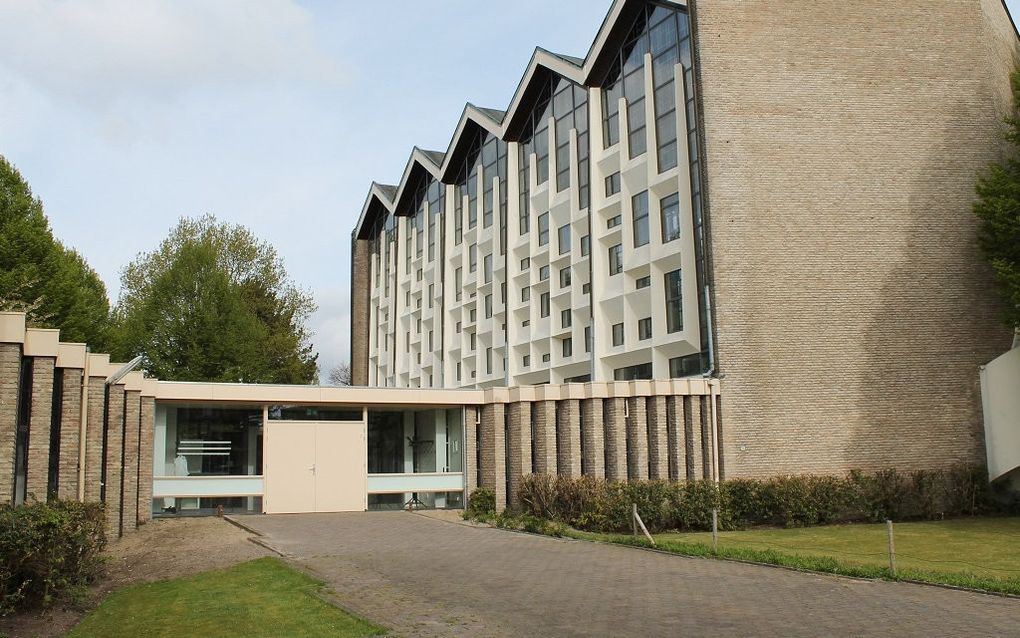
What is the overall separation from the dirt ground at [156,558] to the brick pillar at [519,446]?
7.71 metres

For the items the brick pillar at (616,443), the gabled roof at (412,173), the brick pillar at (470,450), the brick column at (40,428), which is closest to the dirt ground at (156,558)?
the brick column at (40,428)

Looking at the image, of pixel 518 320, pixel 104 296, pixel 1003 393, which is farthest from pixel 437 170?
pixel 1003 393

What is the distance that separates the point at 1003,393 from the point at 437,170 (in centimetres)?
2920

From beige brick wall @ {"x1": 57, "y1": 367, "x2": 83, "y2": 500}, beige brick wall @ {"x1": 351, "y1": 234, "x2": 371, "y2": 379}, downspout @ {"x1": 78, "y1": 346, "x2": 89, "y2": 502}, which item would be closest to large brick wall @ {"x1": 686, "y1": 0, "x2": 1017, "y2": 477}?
downspout @ {"x1": 78, "y1": 346, "x2": 89, "y2": 502}

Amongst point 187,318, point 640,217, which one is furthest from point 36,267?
point 640,217

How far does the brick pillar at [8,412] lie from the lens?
14039mm

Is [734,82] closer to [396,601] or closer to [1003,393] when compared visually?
[1003,393]

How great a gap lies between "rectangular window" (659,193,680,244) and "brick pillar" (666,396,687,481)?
623 cm

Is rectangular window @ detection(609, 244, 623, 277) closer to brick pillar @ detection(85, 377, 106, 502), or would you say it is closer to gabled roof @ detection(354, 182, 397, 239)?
brick pillar @ detection(85, 377, 106, 502)

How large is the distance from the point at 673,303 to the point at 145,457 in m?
15.7

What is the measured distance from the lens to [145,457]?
23531mm

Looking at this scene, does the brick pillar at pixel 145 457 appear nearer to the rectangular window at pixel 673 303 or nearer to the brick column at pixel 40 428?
the brick column at pixel 40 428

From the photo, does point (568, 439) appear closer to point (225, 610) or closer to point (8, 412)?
point (8, 412)

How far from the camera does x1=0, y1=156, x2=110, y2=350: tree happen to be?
3097cm
